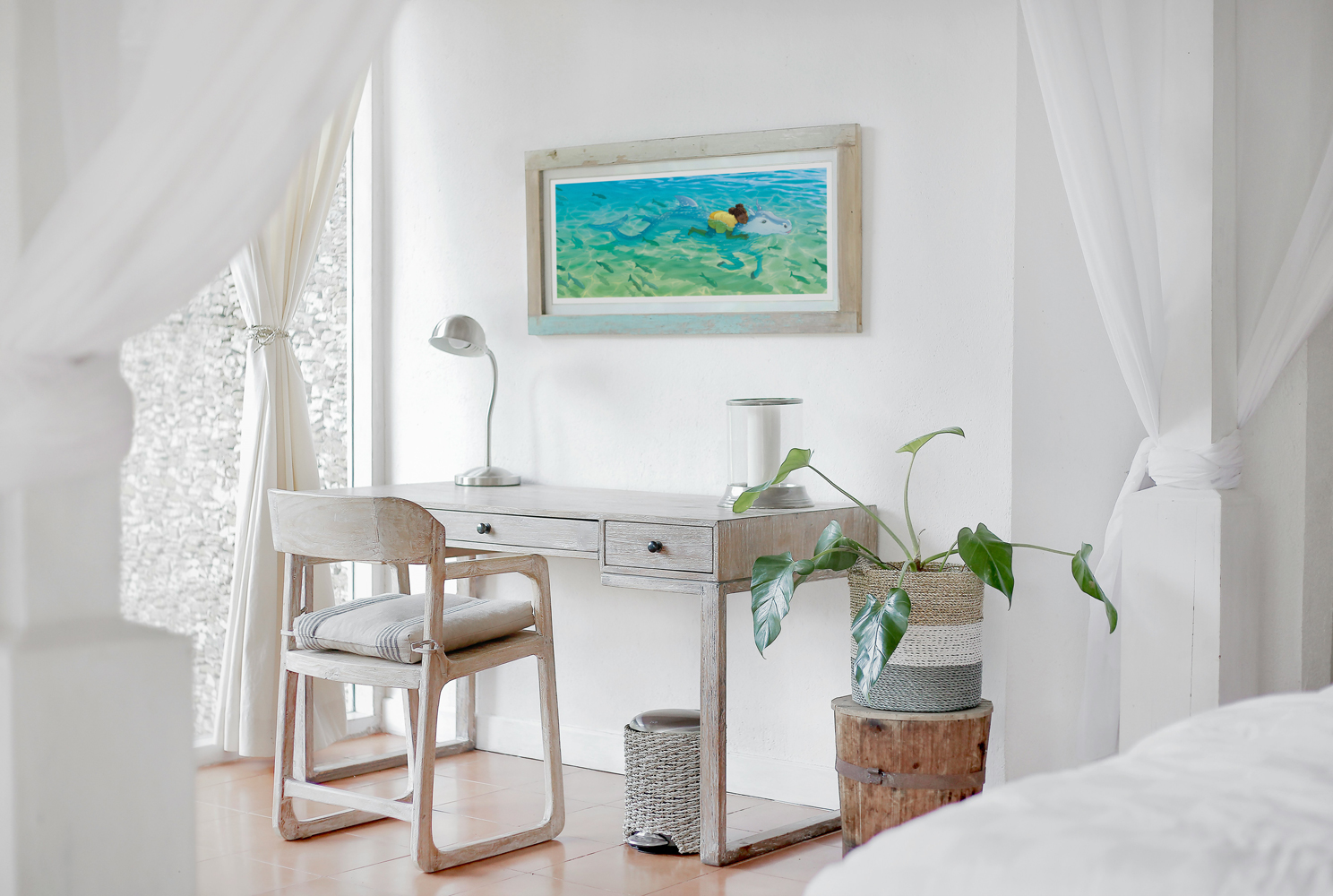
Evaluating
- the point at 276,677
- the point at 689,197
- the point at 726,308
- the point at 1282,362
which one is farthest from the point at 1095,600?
the point at 276,677

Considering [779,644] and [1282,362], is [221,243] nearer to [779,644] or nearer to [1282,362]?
[1282,362]

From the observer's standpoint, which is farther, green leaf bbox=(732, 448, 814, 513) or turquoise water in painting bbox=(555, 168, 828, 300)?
turquoise water in painting bbox=(555, 168, 828, 300)

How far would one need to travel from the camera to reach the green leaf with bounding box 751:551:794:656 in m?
2.93

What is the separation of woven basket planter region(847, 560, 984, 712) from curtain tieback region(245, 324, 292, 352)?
190 cm

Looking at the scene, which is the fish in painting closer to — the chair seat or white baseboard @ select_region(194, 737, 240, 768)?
the chair seat

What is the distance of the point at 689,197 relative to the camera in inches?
146

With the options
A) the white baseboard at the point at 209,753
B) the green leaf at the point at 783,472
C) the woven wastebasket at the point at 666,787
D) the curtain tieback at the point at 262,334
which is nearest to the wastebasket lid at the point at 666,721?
the woven wastebasket at the point at 666,787

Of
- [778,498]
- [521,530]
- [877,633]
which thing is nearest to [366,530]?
[521,530]

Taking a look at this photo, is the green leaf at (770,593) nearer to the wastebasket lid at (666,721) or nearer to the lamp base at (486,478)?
the wastebasket lid at (666,721)

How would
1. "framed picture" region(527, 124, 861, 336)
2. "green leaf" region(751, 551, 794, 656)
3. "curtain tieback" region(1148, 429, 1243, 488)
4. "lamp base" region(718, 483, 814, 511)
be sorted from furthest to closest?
1. "framed picture" region(527, 124, 861, 336)
2. "lamp base" region(718, 483, 814, 511)
3. "green leaf" region(751, 551, 794, 656)
4. "curtain tieback" region(1148, 429, 1243, 488)

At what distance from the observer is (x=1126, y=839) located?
1.26 metres

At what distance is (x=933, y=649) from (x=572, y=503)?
99cm

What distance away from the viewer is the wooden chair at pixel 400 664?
296 cm

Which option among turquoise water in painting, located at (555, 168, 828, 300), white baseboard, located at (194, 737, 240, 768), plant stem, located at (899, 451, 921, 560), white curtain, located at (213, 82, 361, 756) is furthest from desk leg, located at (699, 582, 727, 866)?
white baseboard, located at (194, 737, 240, 768)
